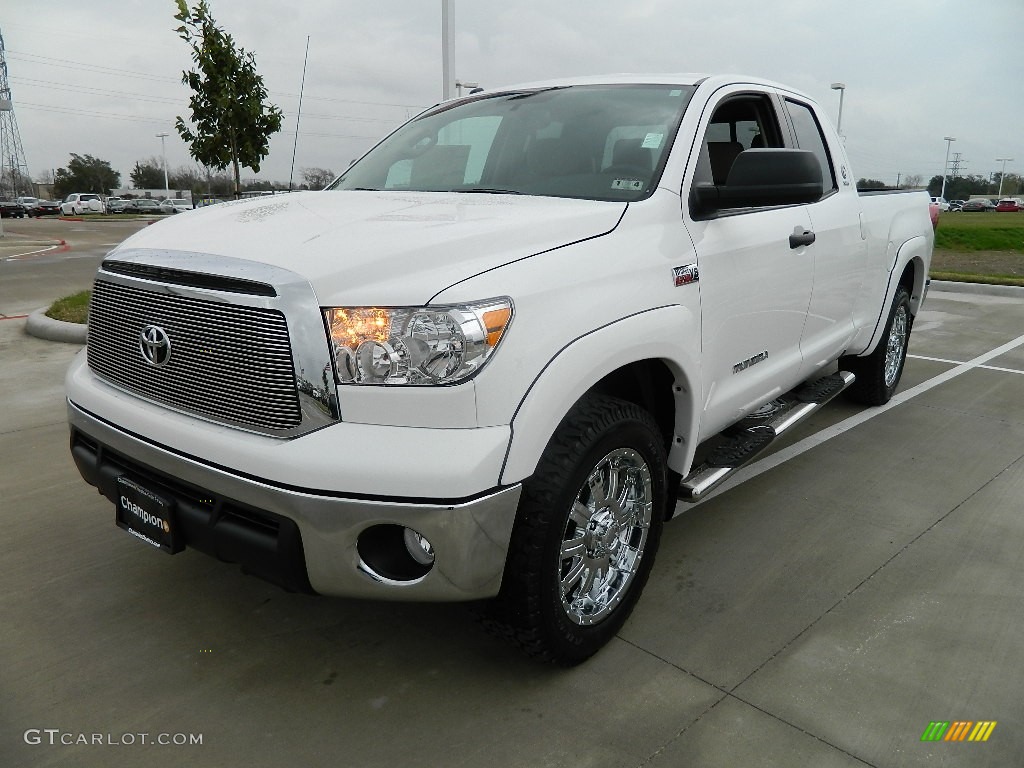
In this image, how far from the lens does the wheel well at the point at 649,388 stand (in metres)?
2.84

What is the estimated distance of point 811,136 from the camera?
4426mm

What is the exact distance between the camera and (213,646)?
284 cm

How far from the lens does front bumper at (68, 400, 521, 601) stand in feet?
7.04

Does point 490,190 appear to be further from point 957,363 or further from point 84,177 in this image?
point 84,177

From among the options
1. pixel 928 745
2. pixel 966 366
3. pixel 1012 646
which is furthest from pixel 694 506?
pixel 966 366

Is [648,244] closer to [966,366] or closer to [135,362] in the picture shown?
[135,362]

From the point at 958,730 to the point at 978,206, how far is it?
96731 millimetres

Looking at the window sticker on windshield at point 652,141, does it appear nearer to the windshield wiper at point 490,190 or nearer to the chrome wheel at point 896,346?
the windshield wiper at point 490,190

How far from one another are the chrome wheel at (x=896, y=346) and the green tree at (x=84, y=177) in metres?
86.0

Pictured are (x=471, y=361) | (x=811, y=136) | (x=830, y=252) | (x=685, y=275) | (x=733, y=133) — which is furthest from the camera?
(x=811, y=136)

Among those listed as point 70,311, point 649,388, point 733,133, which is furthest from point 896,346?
point 70,311

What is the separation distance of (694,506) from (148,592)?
7.99ft

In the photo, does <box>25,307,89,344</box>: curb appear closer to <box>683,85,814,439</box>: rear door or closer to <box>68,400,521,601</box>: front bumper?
<box>68,400,521,601</box>: front bumper

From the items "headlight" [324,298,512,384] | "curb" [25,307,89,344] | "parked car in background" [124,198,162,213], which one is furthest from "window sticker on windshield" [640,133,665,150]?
"parked car in background" [124,198,162,213]
